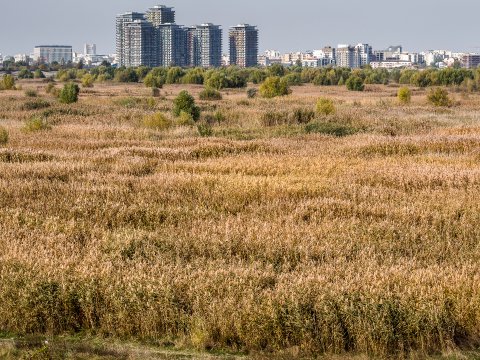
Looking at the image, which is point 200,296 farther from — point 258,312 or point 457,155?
point 457,155

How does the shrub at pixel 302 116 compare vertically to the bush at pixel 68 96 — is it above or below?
below

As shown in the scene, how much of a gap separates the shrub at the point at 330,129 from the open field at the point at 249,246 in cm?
534

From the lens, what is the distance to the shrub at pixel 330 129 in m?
31.8

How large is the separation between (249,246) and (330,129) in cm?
1992

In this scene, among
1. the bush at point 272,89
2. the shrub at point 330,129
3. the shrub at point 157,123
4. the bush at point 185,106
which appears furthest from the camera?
the bush at point 272,89

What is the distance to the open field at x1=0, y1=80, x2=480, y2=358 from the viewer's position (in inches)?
364

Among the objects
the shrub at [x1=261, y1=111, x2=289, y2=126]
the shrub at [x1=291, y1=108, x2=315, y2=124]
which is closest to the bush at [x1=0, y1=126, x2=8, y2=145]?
the shrub at [x1=261, y1=111, x2=289, y2=126]

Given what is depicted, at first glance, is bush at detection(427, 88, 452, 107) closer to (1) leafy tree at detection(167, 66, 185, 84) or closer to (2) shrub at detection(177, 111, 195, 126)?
(2) shrub at detection(177, 111, 195, 126)

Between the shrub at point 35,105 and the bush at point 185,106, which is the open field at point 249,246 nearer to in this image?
the bush at point 185,106

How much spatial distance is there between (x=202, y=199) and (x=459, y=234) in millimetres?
6304

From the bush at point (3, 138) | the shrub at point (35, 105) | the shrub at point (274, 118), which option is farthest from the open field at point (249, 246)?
the shrub at point (35, 105)

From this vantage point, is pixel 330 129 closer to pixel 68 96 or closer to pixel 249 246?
pixel 249 246

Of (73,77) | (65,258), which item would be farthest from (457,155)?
(73,77)

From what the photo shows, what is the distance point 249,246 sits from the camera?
42.5 ft
